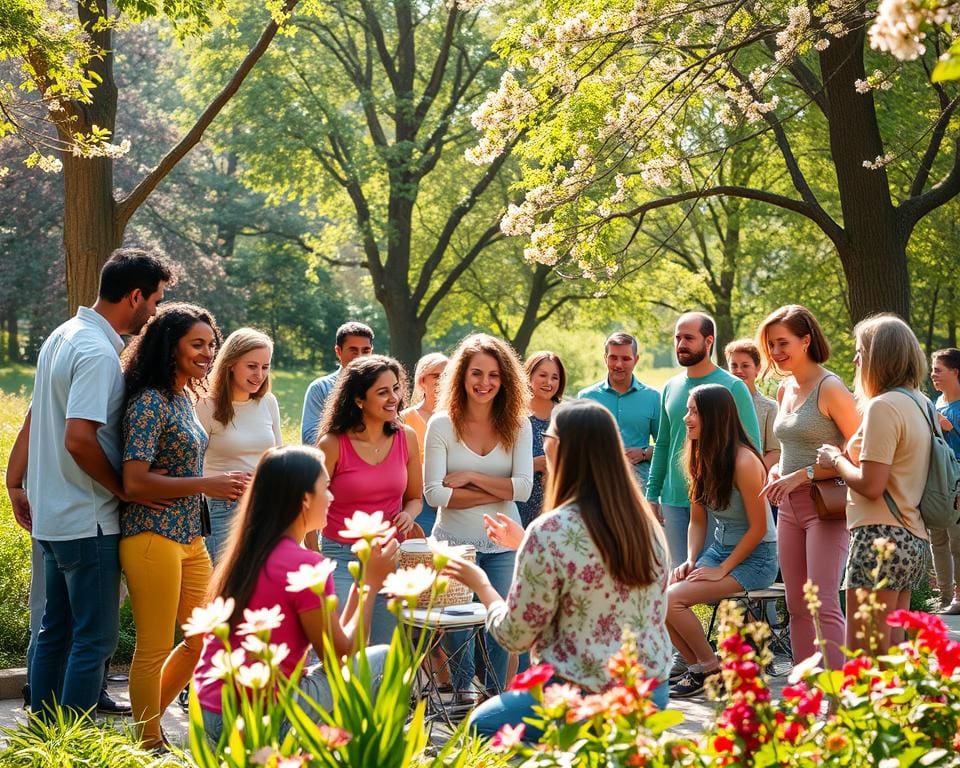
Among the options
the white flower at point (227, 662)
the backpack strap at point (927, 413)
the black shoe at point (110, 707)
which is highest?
the backpack strap at point (927, 413)

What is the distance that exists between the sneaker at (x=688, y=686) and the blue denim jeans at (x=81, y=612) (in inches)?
132

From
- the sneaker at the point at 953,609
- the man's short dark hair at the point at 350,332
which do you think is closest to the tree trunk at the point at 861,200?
the sneaker at the point at 953,609

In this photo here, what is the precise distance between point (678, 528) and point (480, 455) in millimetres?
1798

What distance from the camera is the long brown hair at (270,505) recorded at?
4043mm

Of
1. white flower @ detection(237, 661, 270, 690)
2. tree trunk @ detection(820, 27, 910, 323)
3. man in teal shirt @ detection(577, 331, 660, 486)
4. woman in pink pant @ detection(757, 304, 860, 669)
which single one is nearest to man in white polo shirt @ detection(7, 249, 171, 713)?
white flower @ detection(237, 661, 270, 690)

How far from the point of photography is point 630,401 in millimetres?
8547

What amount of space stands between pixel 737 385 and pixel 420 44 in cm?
2086

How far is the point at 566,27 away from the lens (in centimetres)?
891

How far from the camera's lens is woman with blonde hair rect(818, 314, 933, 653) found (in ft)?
17.1

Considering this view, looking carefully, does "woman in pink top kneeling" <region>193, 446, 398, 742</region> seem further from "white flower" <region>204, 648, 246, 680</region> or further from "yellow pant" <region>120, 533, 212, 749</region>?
"yellow pant" <region>120, 533, 212, 749</region>

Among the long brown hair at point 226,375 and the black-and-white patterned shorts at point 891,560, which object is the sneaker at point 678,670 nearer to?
the black-and-white patterned shorts at point 891,560

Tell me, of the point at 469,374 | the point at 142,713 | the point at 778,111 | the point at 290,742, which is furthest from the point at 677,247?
the point at 290,742

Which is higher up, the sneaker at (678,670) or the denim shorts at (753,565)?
the denim shorts at (753,565)

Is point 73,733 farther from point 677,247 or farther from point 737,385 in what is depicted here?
point 677,247
